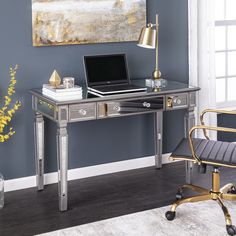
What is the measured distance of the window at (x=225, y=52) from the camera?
203 inches

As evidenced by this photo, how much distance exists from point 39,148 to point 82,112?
626 mm

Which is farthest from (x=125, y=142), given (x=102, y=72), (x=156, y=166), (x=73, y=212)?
(x=73, y=212)

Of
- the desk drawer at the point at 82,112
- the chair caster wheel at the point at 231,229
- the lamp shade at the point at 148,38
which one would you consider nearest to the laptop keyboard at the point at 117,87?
the desk drawer at the point at 82,112

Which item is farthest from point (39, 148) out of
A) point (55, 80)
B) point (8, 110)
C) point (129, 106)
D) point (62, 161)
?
point (129, 106)

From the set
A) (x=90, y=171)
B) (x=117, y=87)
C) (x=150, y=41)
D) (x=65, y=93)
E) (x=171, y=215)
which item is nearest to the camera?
(x=171, y=215)

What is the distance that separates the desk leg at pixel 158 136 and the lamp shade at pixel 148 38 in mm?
729

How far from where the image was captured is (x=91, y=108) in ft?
12.6

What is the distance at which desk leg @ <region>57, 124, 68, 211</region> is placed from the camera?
3770 millimetres

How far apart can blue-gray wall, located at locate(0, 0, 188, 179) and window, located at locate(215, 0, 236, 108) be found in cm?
45

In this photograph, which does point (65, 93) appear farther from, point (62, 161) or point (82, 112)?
point (62, 161)

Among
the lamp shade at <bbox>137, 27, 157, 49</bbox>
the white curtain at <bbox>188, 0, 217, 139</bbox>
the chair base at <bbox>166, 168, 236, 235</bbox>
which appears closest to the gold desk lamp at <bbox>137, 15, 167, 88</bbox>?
the lamp shade at <bbox>137, 27, 157, 49</bbox>

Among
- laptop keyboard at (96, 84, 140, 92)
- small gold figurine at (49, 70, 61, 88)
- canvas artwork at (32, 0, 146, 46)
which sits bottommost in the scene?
laptop keyboard at (96, 84, 140, 92)

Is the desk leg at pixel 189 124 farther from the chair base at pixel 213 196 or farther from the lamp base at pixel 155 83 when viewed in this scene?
the chair base at pixel 213 196

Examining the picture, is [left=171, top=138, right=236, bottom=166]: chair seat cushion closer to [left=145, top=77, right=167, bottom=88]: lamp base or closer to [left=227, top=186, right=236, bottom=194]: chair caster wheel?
[left=227, top=186, right=236, bottom=194]: chair caster wheel
